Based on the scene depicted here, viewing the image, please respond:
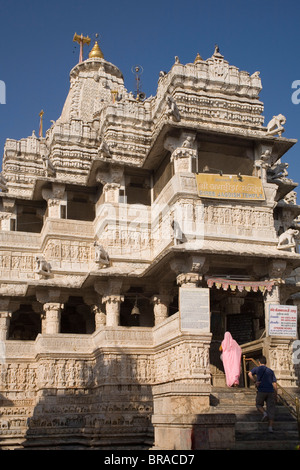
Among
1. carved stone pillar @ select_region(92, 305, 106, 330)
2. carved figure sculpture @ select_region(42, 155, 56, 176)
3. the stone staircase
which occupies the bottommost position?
the stone staircase

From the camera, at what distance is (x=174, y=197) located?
20969 mm

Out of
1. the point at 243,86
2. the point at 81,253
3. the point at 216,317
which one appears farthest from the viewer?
the point at 243,86

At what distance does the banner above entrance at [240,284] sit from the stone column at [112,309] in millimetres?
3770

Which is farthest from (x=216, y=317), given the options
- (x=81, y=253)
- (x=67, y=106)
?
(x=67, y=106)

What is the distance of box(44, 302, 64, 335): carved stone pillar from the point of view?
75.6 feet

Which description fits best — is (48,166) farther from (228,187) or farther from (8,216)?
(228,187)

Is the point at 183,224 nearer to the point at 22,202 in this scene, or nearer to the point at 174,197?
the point at 174,197

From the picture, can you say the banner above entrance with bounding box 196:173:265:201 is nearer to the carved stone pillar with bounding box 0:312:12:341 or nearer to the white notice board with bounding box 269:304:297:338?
the white notice board with bounding box 269:304:297:338

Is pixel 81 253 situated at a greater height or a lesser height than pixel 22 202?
lesser

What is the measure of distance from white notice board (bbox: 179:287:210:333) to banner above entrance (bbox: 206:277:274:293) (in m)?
1.05

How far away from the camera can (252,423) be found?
15.2 metres

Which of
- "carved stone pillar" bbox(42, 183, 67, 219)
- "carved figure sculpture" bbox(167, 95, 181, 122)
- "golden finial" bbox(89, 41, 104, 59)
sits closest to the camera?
"carved figure sculpture" bbox(167, 95, 181, 122)

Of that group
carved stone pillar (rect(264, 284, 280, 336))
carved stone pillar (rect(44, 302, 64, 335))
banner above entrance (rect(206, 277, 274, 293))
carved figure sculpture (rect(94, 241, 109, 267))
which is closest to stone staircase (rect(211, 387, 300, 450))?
carved stone pillar (rect(264, 284, 280, 336))
